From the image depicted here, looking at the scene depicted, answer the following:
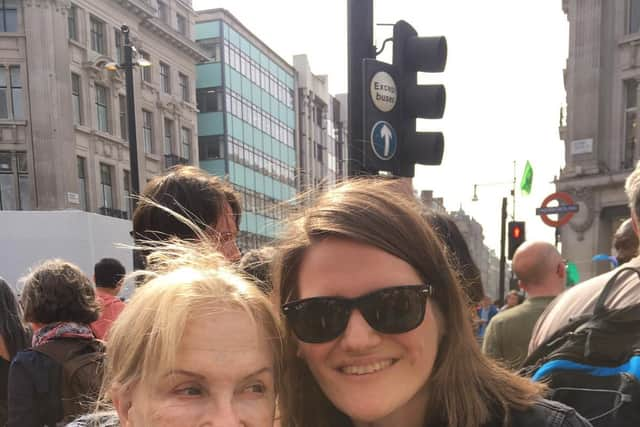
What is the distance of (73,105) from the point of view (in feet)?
70.2

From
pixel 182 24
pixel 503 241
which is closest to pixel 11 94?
pixel 182 24

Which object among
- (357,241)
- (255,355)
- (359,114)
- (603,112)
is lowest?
(255,355)

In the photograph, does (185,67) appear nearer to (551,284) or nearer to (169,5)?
(169,5)

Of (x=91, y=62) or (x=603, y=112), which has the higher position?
(x=91, y=62)

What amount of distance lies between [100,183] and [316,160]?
26.8 m

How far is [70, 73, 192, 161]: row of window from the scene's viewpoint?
22.0m

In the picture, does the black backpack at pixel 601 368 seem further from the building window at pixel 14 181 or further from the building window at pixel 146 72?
the building window at pixel 146 72

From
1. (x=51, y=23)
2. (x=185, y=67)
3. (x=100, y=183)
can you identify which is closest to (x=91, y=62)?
(x=51, y=23)

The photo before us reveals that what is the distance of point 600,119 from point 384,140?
1664 cm

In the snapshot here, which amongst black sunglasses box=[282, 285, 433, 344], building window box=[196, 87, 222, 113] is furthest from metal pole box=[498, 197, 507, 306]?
building window box=[196, 87, 222, 113]

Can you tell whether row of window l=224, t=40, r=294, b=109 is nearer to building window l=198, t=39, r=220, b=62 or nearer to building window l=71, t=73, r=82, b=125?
building window l=198, t=39, r=220, b=62

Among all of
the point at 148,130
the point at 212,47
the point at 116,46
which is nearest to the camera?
the point at 116,46

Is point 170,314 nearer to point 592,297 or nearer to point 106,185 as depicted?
point 592,297

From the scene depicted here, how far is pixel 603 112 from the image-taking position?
17.0m
